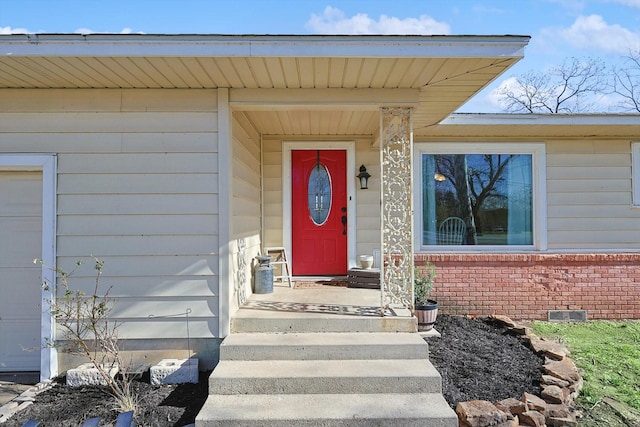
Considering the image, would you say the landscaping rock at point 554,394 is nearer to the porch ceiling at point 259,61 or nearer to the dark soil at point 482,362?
the dark soil at point 482,362

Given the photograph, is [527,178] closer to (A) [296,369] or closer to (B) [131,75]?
(A) [296,369]

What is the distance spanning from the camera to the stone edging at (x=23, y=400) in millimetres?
3124

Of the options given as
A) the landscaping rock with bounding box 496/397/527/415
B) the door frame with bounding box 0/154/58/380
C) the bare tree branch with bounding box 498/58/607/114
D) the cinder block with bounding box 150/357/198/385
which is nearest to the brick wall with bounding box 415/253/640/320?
the landscaping rock with bounding box 496/397/527/415

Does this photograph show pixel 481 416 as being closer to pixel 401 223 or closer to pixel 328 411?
pixel 328 411

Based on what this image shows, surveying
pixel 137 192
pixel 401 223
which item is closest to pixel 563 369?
pixel 401 223

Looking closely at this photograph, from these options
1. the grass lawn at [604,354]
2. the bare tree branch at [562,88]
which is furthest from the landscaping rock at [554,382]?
the bare tree branch at [562,88]

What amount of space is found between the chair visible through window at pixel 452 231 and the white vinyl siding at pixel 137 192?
369 cm

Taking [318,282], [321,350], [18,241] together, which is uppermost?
[18,241]

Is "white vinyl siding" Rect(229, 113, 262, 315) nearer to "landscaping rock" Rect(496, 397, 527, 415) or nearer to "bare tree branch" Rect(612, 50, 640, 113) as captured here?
"landscaping rock" Rect(496, 397, 527, 415)

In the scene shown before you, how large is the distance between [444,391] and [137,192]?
3.22 metres

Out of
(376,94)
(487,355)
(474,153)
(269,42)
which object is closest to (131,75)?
(269,42)

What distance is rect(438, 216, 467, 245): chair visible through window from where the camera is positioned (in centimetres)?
612

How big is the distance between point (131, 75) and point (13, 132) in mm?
1344

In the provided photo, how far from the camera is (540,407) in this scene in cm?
288
